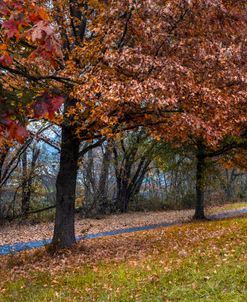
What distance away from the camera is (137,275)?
281 inches

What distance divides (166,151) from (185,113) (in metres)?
12.9

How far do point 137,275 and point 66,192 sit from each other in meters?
5.34

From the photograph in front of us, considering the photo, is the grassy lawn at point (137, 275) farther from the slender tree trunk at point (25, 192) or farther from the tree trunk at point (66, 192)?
the slender tree trunk at point (25, 192)

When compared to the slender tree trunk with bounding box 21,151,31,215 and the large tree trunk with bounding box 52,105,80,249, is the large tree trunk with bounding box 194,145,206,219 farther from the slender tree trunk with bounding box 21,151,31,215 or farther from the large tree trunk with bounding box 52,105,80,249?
the large tree trunk with bounding box 52,105,80,249

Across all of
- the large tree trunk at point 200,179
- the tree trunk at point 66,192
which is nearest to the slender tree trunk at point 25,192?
the large tree trunk at point 200,179

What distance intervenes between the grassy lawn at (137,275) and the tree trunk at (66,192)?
919 millimetres

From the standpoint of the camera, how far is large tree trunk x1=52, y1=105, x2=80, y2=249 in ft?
39.3

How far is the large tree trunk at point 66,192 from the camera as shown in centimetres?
1198

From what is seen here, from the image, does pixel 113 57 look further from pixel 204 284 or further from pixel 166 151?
pixel 166 151

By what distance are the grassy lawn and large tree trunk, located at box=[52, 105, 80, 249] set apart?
919 mm

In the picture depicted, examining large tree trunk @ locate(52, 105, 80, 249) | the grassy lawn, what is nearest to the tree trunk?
large tree trunk @ locate(52, 105, 80, 249)

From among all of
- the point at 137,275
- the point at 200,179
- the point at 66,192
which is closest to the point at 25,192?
the point at 200,179

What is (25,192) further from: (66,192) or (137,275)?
(137,275)

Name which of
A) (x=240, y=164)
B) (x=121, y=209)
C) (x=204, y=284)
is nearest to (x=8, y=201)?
(x=121, y=209)
